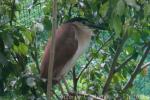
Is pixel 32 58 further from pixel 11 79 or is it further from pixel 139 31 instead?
pixel 139 31

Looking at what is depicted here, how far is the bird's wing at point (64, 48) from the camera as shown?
1.64 meters

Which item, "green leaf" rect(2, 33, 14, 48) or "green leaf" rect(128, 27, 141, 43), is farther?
"green leaf" rect(128, 27, 141, 43)

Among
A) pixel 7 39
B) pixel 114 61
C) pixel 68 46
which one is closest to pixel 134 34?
pixel 114 61

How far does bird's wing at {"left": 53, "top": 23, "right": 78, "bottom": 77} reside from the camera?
1.64 meters

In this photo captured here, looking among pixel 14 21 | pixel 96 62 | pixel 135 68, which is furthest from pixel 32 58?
pixel 135 68

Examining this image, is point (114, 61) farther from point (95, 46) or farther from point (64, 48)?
point (95, 46)

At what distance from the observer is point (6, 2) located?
1.56 meters

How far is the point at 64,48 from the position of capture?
165 cm

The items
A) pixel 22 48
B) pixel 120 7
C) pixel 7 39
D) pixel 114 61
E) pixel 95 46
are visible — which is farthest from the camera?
pixel 95 46

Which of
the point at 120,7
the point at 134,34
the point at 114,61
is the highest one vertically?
the point at 120,7

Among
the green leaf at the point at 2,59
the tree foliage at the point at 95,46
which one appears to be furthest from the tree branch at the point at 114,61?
the green leaf at the point at 2,59

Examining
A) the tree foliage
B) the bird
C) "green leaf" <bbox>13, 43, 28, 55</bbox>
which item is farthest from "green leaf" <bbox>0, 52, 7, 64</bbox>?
the bird

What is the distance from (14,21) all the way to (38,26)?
0.20m

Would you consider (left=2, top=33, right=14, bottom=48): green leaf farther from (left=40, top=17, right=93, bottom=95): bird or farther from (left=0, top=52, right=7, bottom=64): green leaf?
(left=40, top=17, right=93, bottom=95): bird
